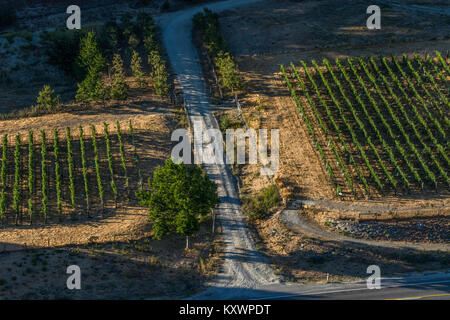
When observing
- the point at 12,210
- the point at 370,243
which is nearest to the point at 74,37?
the point at 12,210

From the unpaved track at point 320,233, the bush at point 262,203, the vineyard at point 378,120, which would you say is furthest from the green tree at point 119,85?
the unpaved track at point 320,233

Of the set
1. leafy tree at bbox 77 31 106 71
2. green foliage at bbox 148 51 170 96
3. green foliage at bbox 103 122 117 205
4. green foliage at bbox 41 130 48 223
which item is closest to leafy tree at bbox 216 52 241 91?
green foliage at bbox 148 51 170 96

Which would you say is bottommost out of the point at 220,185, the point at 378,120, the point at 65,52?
the point at 220,185

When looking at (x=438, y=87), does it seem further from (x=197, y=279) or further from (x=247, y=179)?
(x=197, y=279)

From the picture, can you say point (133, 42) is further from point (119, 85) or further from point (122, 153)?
point (122, 153)

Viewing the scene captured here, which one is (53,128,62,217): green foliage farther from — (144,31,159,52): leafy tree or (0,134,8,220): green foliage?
(144,31,159,52): leafy tree

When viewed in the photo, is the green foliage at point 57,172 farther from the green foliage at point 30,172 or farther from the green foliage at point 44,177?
the green foliage at point 30,172

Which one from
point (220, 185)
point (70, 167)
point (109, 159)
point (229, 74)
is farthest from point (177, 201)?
point (229, 74)

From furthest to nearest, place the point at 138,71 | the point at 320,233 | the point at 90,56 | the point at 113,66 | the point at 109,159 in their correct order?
the point at 113,66
the point at 90,56
the point at 138,71
the point at 109,159
the point at 320,233
